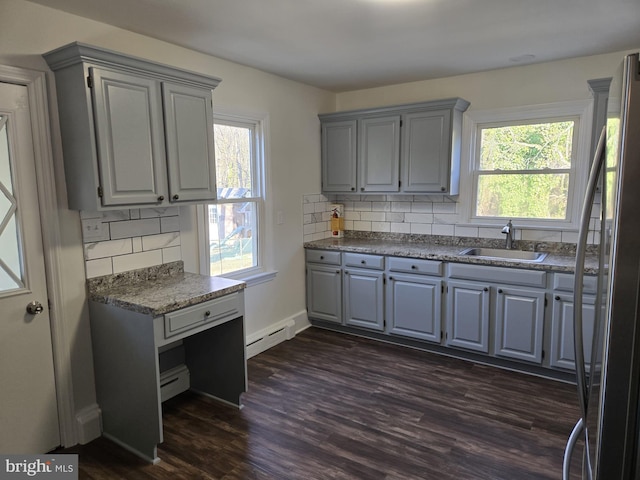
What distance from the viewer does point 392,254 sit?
371cm

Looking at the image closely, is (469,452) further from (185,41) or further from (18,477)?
(185,41)

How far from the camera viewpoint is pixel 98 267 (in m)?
2.51

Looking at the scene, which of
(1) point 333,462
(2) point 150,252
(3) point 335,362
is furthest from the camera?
(3) point 335,362

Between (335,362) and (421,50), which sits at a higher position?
(421,50)

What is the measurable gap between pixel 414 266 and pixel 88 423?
8.45 feet

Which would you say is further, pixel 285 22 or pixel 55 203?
pixel 285 22

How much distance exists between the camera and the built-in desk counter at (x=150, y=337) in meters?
2.24

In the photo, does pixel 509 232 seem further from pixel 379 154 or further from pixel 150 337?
pixel 150 337

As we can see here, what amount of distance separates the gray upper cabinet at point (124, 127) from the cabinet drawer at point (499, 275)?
214cm

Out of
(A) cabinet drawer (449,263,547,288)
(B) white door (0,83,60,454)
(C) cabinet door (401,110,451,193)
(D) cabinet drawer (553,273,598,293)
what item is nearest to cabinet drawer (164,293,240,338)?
(B) white door (0,83,60,454)

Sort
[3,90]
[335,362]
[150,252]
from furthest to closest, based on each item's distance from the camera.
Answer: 1. [335,362]
2. [150,252]
3. [3,90]

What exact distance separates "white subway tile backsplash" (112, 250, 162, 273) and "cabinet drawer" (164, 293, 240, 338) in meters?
0.60

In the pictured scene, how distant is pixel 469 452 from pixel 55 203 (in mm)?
2621

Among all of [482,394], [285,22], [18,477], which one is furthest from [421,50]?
[18,477]
